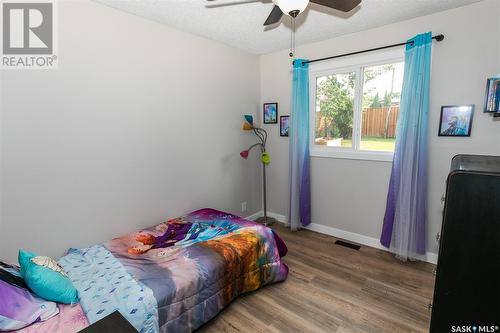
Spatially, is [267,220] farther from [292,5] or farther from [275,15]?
[292,5]

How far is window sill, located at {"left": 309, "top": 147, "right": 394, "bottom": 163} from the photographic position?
9.05ft

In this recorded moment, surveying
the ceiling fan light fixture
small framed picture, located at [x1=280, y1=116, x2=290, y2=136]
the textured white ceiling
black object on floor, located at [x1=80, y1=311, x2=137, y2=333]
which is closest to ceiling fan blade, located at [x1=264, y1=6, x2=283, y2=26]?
the textured white ceiling

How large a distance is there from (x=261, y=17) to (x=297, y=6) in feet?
3.53

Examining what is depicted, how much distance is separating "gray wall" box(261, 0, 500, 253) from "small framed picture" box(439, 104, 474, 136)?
0.16ft

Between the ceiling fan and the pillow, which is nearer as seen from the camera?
the pillow

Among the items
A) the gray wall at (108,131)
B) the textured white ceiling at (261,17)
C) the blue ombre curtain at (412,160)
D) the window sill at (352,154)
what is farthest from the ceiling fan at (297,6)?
the window sill at (352,154)

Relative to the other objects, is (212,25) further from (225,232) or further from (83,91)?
(225,232)

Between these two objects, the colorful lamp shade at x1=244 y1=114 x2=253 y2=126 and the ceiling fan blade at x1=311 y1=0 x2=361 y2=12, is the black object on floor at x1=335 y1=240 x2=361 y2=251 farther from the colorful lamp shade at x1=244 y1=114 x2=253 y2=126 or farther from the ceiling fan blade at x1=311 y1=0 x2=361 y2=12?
the ceiling fan blade at x1=311 y1=0 x2=361 y2=12

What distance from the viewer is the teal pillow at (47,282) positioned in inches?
53.5

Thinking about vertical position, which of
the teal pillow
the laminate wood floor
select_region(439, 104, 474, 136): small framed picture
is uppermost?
select_region(439, 104, 474, 136): small framed picture

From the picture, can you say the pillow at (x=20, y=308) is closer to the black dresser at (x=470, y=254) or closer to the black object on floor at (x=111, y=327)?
the black object on floor at (x=111, y=327)

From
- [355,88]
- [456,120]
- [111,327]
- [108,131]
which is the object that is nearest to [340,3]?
[355,88]

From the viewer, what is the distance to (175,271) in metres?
1.71

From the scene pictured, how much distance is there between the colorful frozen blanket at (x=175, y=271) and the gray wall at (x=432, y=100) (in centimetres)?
119
